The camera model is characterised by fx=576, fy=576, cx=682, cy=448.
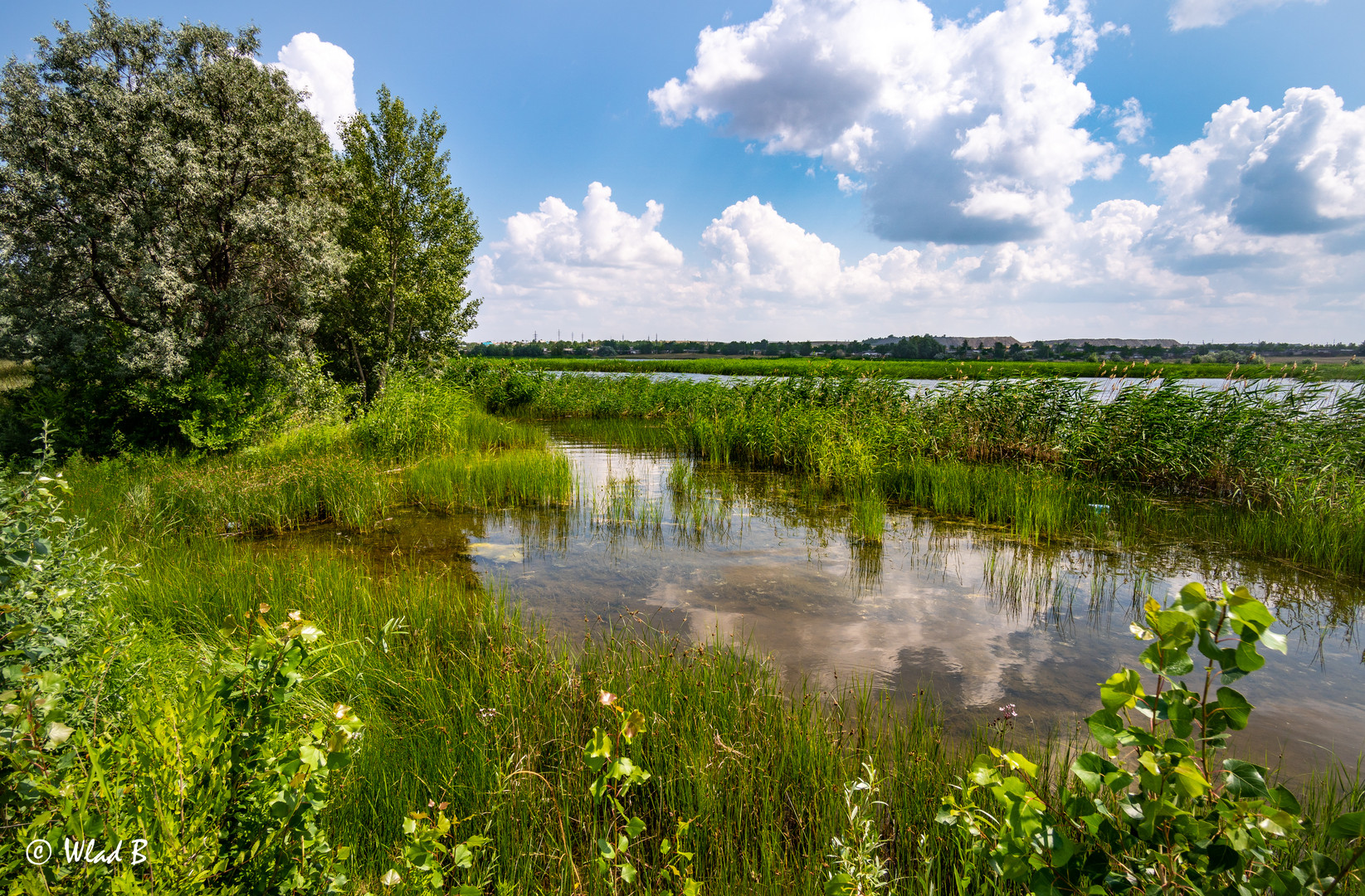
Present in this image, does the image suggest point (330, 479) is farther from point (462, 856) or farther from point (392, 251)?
point (392, 251)

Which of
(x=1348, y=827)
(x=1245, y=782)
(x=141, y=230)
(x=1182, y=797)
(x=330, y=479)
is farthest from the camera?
(x=141, y=230)

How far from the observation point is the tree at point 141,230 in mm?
10773

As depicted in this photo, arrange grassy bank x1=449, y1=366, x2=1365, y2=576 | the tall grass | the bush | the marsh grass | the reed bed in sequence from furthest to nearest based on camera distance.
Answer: the marsh grass, grassy bank x1=449, y1=366, x2=1365, y2=576, the tall grass, the reed bed, the bush

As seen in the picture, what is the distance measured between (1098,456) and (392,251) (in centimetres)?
2096

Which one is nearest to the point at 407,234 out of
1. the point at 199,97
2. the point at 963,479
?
the point at 199,97

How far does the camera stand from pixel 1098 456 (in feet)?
34.6

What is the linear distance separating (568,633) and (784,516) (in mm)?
5073

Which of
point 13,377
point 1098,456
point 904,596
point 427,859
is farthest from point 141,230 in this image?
point 1098,456

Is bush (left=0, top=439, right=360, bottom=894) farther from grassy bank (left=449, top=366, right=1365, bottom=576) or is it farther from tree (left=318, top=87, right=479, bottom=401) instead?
tree (left=318, top=87, right=479, bottom=401)

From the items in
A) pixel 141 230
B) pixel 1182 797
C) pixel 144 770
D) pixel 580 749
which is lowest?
pixel 580 749

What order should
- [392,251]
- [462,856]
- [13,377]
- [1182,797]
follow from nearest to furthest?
[1182,797] → [462,856] → [13,377] → [392,251]

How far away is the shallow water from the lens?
177 inches

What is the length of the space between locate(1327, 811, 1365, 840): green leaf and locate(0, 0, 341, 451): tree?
14046 millimetres

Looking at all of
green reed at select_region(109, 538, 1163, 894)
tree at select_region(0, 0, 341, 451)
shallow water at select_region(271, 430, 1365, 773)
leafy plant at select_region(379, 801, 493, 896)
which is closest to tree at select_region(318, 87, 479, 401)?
tree at select_region(0, 0, 341, 451)
